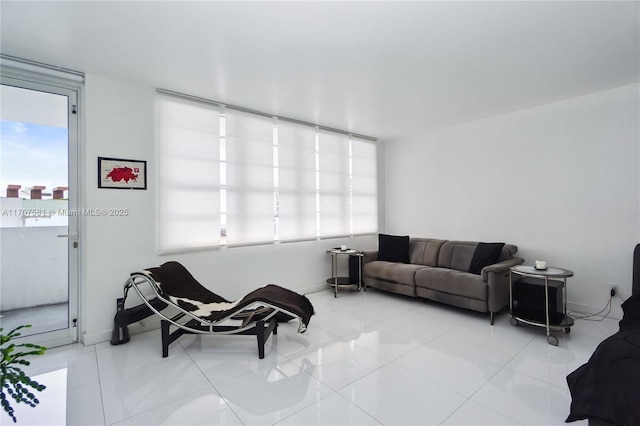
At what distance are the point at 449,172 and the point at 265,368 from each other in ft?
13.8

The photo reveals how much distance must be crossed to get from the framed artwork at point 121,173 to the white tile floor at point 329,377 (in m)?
1.67

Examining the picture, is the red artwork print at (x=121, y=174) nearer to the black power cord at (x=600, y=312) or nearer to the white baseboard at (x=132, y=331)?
the white baseboard at (x=132, y=331)

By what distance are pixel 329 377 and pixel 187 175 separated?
2.78 meters

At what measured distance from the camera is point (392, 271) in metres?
4.50

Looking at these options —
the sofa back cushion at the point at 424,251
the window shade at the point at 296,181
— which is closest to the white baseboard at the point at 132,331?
the window shade at the point at 296,181

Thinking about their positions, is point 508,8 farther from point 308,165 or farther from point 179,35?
point 308,165

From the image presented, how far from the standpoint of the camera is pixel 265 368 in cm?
254

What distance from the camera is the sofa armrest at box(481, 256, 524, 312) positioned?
3.45 meters

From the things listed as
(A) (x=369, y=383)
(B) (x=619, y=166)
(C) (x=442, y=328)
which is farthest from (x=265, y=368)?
(B) (x=619, y=166)

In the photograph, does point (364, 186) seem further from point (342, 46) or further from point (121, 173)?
point (121, 173)

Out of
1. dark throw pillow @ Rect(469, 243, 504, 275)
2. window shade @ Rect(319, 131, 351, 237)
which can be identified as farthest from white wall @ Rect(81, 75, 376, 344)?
dark throw pillow @ Rect(469, 243, 504, 275)

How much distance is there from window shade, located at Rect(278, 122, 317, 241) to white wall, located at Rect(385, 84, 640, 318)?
7.15 ft

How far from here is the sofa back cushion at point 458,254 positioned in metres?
4.38

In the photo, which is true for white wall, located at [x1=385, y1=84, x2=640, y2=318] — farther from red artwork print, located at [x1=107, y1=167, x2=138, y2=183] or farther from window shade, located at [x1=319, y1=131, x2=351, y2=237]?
red artwork print, located at [x1=107, y1=167, x2=138, y2=183]
